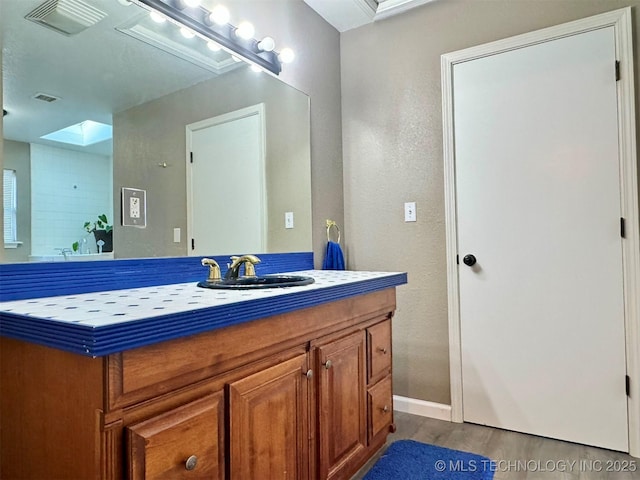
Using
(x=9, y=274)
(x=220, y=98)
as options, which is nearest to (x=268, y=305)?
(x=9, y=274)

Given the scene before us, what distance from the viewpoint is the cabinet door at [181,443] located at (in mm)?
788

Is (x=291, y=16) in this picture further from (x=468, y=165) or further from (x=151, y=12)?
(x=468, y=165)

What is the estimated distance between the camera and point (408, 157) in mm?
2334

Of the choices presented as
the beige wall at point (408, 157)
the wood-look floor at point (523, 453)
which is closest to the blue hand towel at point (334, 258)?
the beige wall at point (408, 157)

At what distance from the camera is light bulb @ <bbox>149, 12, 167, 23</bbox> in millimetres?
1487

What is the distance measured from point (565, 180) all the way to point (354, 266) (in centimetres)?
123

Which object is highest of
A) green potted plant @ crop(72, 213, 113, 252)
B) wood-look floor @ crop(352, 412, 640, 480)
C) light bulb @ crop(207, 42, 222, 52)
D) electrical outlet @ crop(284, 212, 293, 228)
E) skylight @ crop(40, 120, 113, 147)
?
light bulb @ crop(207, 42, 222, 52)

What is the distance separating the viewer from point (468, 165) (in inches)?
84.4

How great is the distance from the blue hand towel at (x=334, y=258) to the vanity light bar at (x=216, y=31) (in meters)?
1.00

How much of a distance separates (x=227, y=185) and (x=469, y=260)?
1314 mm

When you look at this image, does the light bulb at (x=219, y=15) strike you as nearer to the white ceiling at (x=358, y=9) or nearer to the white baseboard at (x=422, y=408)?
the white ceiling at (x=358, y=9)

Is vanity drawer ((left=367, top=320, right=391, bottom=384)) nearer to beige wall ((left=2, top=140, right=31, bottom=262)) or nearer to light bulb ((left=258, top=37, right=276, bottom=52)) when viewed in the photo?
beige wall ((left=2, top=140, right=31, bottom=262))

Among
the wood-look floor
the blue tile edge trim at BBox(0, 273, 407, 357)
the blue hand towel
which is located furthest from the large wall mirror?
the wood-look floor

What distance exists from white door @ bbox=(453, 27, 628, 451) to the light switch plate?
1.58 metres
